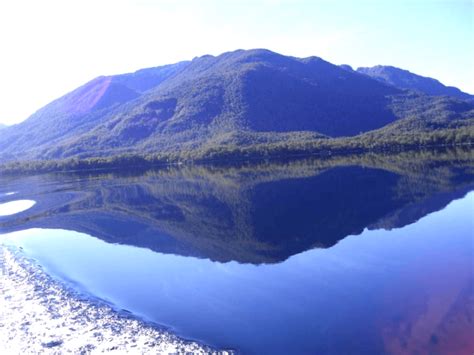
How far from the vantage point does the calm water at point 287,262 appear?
1599 centimetres

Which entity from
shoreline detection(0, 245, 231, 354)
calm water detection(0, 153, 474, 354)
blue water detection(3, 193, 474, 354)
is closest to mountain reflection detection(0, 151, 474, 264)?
calm water detection(0, 153, 474, 354)

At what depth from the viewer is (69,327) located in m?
16.9

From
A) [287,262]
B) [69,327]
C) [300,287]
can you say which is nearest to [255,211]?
[287,262]

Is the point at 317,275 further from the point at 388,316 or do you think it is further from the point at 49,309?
the point at 49,309

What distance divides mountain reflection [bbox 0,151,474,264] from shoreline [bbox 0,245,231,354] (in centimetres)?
910

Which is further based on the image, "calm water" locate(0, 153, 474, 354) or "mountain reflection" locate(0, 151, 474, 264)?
"mountain reflection" locate(0, 151, 474, 264)

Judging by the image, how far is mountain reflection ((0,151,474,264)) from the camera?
30562mm

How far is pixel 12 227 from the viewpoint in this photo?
42.7 meters

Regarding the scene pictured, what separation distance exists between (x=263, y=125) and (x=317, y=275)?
6798 inches

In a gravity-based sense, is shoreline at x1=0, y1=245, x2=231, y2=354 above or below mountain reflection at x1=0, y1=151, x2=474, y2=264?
above

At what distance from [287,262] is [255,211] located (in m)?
16.6

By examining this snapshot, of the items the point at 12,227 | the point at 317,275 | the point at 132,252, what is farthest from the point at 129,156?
the point at 317,275

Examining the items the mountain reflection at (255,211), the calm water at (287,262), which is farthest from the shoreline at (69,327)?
the mountain reflection at (255,211)

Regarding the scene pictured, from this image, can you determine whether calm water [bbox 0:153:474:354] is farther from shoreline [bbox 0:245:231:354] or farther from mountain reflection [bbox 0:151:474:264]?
shoreline [bbox 0:245:231:354]
